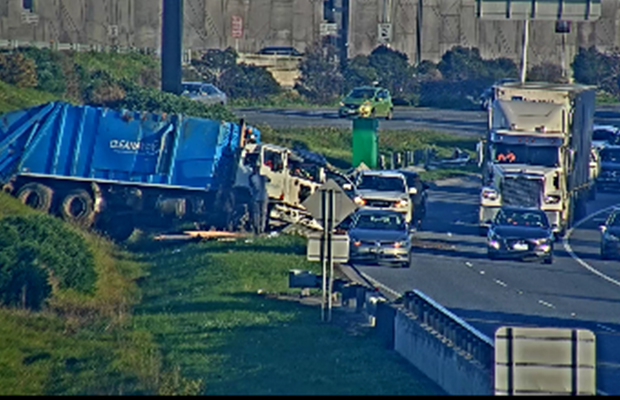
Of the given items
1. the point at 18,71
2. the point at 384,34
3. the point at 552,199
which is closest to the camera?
the point at 552,199

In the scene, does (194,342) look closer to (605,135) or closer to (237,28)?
(605,135)

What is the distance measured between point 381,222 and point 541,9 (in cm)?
1243

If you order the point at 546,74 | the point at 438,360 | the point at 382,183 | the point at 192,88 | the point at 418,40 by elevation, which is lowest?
the point at 438,360

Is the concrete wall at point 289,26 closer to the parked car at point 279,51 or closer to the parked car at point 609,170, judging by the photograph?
the parked car at point 279,51

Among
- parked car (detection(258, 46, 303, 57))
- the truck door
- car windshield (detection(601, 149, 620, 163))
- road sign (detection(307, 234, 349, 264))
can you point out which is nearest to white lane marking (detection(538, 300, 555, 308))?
road sign (detection(307, 234, 349, 264))

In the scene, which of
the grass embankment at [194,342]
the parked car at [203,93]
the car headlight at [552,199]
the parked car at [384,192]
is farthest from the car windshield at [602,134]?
the grass embankment at [194,342]

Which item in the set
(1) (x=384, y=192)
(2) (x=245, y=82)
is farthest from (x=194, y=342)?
(2) (x=245, y=82)

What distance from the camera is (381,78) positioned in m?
87.7

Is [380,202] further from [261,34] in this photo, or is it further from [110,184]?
[261,34]

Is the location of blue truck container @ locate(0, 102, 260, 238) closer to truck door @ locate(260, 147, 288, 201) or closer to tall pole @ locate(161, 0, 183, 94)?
truck door @ locate(260, 147, 288, 201)

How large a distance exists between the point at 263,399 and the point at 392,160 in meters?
41.7

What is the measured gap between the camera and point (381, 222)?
3862cm

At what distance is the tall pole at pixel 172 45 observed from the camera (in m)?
59.8

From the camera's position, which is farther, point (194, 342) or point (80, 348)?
point (80, 348)
